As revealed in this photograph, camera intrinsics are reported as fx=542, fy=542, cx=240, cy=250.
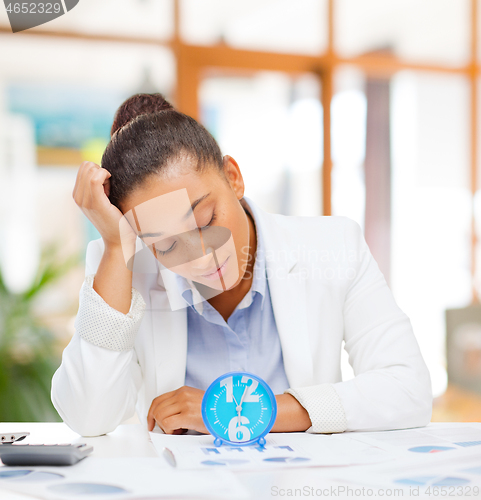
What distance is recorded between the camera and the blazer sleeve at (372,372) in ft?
3.62

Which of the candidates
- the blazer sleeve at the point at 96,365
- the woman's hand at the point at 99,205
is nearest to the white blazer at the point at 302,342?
the blazer sleeve at the point at 96,365

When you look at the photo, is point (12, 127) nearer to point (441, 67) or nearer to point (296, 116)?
point (296, 116)

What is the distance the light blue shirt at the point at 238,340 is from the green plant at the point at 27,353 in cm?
153

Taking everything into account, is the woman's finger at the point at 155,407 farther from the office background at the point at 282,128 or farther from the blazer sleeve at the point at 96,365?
the office background at the point at 282,128

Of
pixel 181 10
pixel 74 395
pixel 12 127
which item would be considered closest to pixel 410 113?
pixel 181 10

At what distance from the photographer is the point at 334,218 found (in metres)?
1.54

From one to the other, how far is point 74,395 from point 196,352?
12.9 inches

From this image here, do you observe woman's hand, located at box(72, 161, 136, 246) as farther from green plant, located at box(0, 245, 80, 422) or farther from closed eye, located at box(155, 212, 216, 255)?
green plant, located at box(0, 245, 80, 422)

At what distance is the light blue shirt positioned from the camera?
136 cm

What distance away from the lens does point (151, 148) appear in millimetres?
1185

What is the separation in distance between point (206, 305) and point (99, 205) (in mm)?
374

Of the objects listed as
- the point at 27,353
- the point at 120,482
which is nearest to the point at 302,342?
the point at 120,482

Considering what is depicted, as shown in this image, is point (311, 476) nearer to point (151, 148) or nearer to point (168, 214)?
point (168, 214)

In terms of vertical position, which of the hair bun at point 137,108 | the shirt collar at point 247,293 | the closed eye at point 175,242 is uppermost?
the hair bun at point 137,108
